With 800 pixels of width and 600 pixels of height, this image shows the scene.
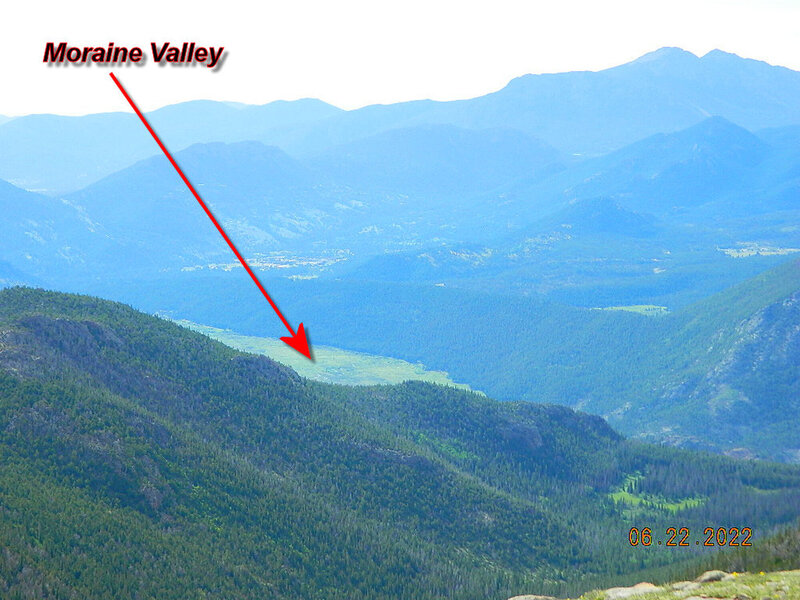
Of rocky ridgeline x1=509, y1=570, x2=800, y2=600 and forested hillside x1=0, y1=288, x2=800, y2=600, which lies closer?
rocky ridgeline x1=509, y1=570, x2=800, y2=600

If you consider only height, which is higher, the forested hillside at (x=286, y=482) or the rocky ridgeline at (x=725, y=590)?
the rocky ridgeline at (x=725, y=590)

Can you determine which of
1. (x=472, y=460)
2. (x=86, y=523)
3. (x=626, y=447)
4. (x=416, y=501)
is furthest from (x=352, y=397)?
(x=86, y=523)

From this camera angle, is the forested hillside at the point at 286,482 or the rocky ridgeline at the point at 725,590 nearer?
the rocky ridgeline at the point at 725,590

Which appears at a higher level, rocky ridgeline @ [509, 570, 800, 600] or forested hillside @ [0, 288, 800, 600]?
rocky ridgeline @ [509, 570, 800, 600]

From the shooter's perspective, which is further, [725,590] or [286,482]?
[286,482]

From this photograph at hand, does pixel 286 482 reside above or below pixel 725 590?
below
